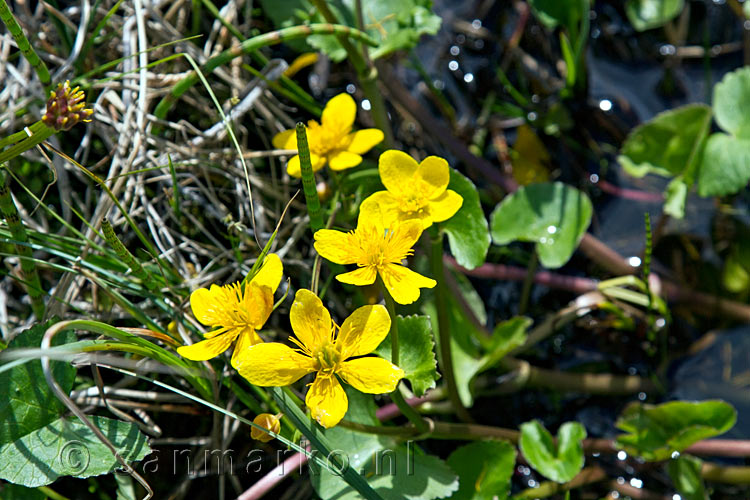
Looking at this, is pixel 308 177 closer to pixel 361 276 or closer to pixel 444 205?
pixel 361 276

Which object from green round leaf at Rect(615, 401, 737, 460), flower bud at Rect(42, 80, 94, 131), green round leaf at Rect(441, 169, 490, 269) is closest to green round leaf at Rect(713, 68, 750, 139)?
green round leaf at Rect(615, 401, 737, 460)

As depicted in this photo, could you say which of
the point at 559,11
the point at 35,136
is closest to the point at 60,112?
the point at 35,136

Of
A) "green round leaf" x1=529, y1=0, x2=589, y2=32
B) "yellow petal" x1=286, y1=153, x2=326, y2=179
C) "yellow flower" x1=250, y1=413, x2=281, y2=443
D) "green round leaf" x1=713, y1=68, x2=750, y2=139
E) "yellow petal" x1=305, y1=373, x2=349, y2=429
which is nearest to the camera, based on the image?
"yellow petal" x1=305, y1=373, x2=349, y2=429

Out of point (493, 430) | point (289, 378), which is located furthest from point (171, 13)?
point (493, 430)

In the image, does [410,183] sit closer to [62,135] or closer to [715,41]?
[62,135]

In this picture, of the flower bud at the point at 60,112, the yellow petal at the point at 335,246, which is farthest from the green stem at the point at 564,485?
the flower bud at the point at 60,112

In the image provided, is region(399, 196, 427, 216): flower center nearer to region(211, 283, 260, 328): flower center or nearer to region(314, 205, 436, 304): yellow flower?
region(314, 205, 436, 304): yellow flower

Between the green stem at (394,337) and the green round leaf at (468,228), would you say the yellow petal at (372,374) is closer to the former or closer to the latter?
the green stem at (394,337)
